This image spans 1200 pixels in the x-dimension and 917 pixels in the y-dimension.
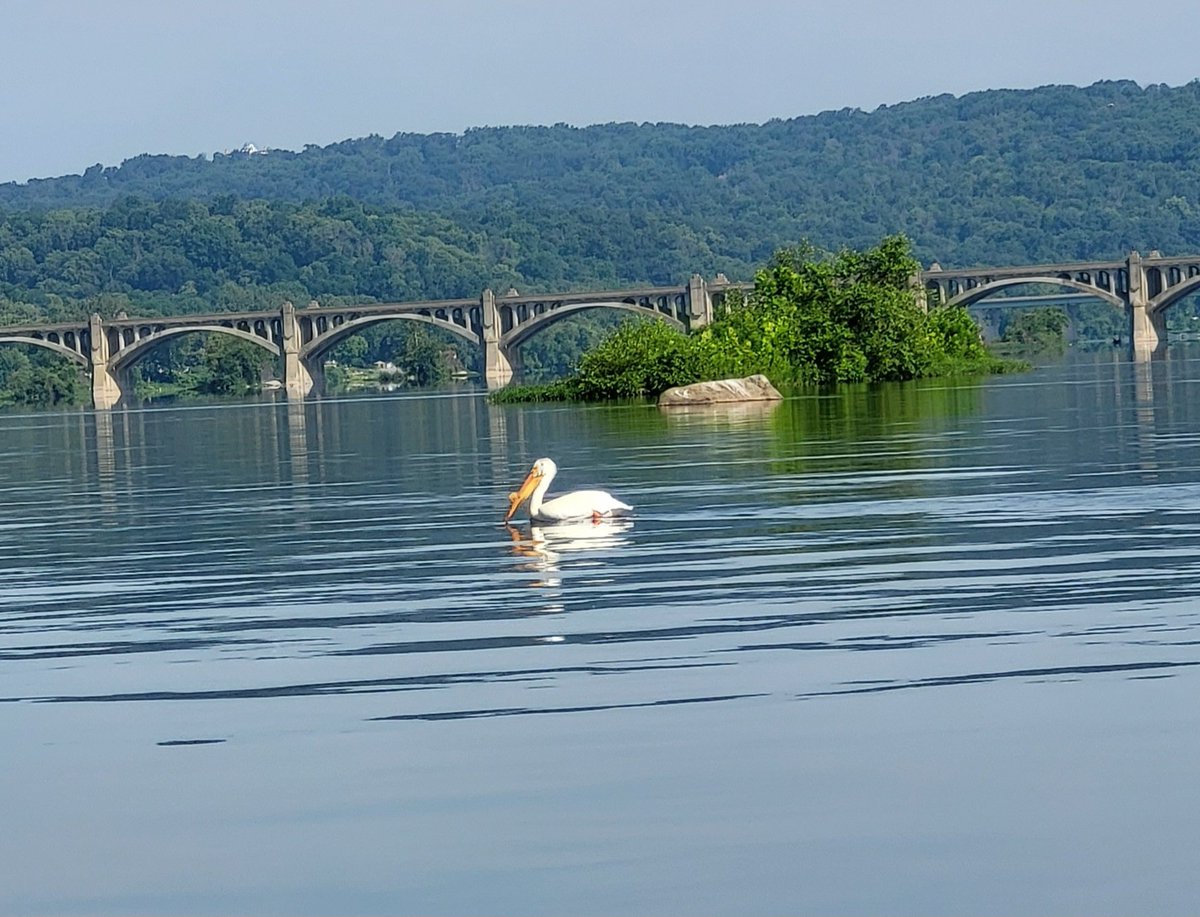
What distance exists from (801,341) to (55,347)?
3456 inches

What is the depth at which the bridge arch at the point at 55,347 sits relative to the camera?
155m

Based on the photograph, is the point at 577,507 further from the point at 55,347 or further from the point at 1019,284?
Result: the point at 55,347

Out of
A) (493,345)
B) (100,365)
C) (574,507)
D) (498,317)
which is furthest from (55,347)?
(574,507)

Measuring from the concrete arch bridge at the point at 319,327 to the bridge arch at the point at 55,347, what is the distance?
0.21ft

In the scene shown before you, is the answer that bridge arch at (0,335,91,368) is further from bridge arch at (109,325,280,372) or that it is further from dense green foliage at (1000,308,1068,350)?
dense green foliage at (1000,308,1068,350)

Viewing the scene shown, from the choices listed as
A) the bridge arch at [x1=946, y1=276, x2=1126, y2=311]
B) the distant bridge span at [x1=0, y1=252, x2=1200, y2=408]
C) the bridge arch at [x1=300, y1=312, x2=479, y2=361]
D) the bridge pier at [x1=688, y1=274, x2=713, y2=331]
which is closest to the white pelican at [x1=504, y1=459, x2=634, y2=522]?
the distant bridge span at [x1=0, y1=252, x2=1200, y2=408]

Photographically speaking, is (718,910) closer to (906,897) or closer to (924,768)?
(906,897)

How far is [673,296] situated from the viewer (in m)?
147


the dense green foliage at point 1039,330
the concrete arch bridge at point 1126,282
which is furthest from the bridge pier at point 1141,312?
the dense green foliage at point 1039,330

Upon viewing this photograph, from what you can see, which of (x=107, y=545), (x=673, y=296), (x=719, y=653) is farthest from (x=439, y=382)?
(x=719, y=653)

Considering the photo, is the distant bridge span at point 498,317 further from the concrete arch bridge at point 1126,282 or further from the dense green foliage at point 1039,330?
the dense green foliage at point 1039,330

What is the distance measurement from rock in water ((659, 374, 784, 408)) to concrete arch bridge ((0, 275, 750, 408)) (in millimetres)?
80546

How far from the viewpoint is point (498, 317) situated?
15012 centimetres

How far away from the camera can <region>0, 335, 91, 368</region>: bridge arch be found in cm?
15475
